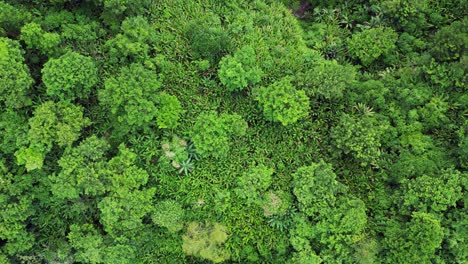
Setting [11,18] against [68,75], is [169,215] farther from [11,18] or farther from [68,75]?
[11,18]

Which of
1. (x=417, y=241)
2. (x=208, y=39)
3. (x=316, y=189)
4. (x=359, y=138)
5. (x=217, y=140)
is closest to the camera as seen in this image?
(x=417, y=241)

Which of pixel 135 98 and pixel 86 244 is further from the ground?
pixel 135 98

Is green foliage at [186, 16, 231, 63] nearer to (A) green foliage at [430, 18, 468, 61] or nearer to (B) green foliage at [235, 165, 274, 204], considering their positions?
(B) green foliage at [235, 165, 274, 204]

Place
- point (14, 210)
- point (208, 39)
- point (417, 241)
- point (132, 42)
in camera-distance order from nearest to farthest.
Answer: point (417, 241), point (14, 210), point (132, 42), point (208, 39)

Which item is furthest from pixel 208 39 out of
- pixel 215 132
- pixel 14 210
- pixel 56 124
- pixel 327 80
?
pixel 14 210

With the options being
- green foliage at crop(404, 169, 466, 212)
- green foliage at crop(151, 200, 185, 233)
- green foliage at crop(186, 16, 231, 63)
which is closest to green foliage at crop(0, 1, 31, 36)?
green foliage at crop(186, 16, 231, 63)

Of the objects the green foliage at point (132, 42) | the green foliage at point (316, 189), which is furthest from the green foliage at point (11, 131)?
the green foliage at point (316, 189)

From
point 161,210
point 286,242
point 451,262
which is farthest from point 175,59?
point 451,262

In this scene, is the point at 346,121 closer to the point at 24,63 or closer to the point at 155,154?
the point at 155,154
